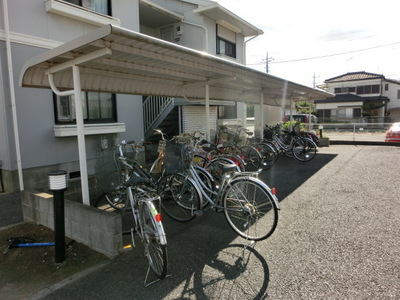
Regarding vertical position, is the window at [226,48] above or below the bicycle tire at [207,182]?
above

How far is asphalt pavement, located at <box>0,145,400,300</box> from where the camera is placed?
8.21ft

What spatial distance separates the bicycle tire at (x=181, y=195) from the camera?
3.97m

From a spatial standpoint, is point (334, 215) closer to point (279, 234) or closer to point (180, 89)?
point (279, 234)

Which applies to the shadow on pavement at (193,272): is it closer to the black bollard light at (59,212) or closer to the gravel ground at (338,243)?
the gravel ground at (338,243)

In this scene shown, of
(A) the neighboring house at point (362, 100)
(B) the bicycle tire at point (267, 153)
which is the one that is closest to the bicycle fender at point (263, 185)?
(B) the bicycle tire at point (267, 153)

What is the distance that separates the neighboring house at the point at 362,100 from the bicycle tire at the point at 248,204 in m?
30.4

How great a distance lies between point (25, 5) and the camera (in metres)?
5.64

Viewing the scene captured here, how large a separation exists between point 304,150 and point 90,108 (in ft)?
21.4

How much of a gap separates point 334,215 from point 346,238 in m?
0.82

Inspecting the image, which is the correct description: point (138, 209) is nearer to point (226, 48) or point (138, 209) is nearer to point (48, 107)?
point (48, 107)

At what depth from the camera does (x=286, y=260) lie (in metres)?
2.97

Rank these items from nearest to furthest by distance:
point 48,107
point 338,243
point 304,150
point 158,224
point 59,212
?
point 158,224 → point 59,212 → point 338,243 → point 48,107 → point 304,150

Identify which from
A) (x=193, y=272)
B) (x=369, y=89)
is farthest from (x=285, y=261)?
(x=369, y=89)

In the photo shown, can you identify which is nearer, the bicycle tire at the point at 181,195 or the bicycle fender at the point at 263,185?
the bicycle fender at the point at 263,185
